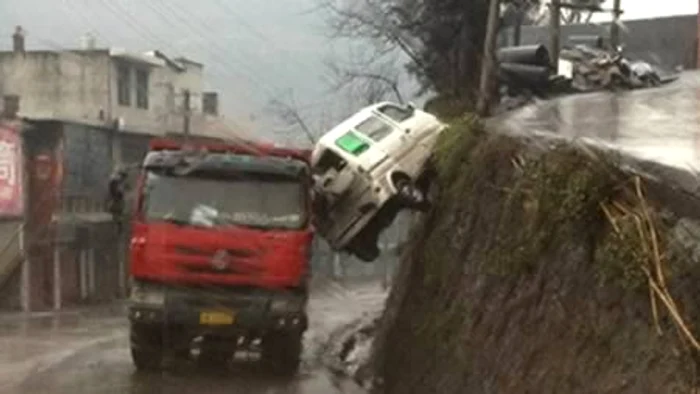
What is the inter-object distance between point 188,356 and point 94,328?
36.1 ft

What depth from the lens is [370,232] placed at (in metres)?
17.8

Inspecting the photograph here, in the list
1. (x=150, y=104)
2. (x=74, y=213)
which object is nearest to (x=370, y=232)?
(x=74, y=213)

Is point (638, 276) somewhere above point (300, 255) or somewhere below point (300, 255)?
above

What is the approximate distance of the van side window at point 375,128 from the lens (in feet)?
59.4

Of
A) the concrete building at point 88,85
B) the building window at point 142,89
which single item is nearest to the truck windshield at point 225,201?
the concrete building at point 88,85

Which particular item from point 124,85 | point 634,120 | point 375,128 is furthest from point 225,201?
point 124,85

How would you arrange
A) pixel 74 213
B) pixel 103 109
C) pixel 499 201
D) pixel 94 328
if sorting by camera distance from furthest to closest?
pixel 103 109, pixel 74 213, pixel 94 328, pixel 499 201

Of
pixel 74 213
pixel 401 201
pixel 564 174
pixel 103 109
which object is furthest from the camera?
pixel 103 109

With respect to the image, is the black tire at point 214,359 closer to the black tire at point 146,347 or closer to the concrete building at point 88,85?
the black tire at point 146,347

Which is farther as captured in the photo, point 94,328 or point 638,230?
point 94,328

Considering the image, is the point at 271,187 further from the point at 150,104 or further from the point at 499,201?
the point at 150,104

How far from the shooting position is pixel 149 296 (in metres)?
15.5

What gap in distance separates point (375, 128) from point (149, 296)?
4.65 meters

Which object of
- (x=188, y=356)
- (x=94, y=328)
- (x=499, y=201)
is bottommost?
(x=94, y=328)
